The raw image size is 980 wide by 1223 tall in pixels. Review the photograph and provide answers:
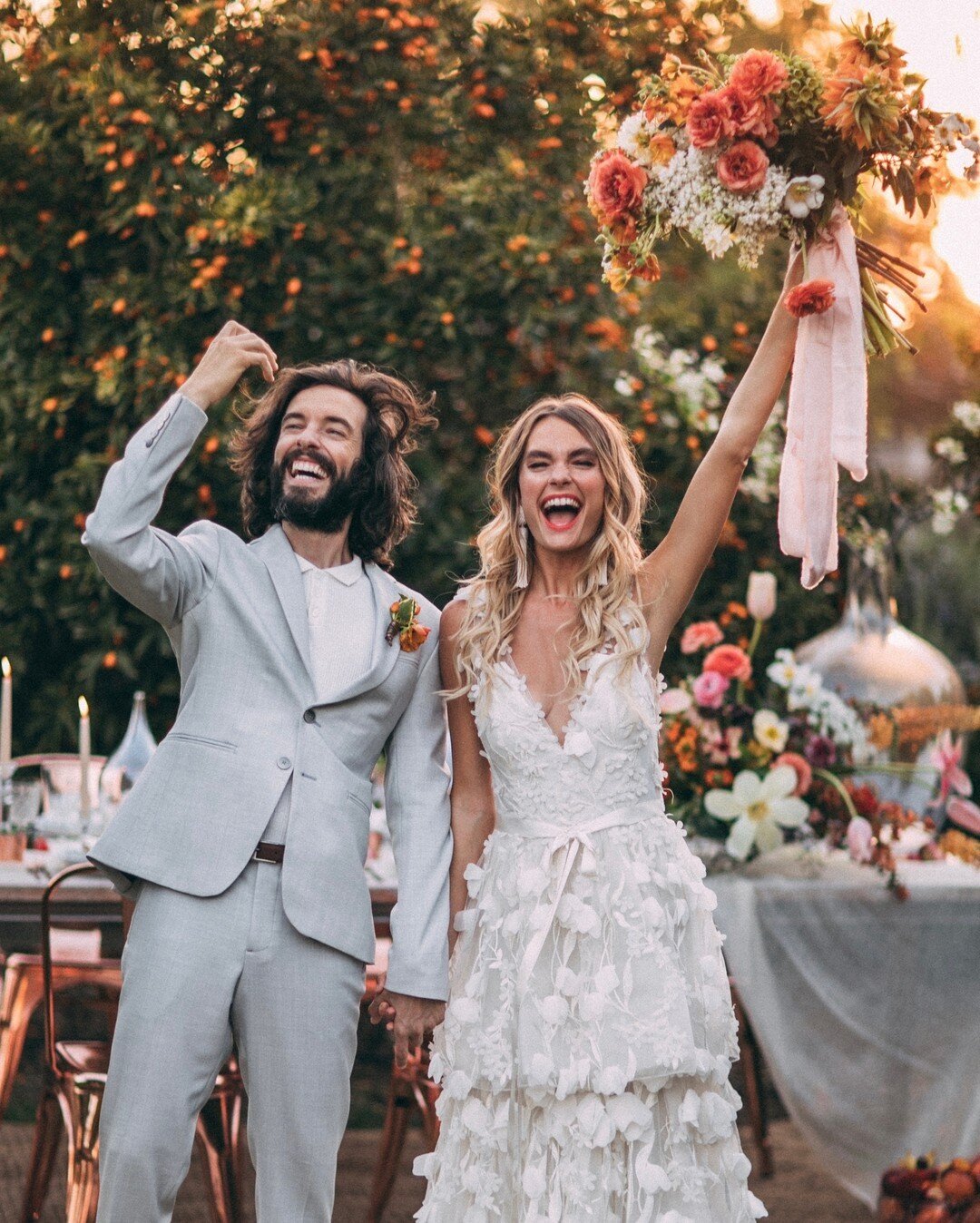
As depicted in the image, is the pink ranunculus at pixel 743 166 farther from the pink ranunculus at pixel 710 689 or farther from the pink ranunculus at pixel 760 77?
the pink ranunculus at pixel 710 689

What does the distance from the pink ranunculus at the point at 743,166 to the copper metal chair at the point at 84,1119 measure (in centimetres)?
201

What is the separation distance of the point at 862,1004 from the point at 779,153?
8.54 ft

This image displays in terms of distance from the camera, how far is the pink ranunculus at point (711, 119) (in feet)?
9.30

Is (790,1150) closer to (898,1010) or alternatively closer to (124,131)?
(898,1010)

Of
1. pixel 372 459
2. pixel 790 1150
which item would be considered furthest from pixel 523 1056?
pixel 790 1150

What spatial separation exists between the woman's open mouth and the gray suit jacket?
0.35m

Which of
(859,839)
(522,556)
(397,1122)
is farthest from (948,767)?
(522,556)

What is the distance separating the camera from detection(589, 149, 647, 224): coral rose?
2979 mm

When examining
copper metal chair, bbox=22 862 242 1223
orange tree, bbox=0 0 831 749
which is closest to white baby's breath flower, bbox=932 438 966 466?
orange tree, bbox=0 0 831 749

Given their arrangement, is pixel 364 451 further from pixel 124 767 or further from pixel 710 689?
pixel 124 767

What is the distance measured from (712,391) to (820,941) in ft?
7.38

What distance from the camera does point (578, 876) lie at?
2.86 m

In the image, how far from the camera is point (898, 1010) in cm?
458

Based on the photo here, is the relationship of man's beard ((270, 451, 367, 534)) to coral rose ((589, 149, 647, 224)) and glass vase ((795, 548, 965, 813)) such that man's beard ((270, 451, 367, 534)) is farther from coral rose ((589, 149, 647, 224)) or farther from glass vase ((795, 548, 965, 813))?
glass vase ((795, 548, 965, 813))
